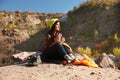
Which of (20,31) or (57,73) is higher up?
(20,31)

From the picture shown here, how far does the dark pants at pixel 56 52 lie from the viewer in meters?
11.2

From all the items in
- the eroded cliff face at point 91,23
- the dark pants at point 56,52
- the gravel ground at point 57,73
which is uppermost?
the eroded cliff face at point 91,23

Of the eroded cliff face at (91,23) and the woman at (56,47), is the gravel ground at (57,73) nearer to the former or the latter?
the woman at (56,47)

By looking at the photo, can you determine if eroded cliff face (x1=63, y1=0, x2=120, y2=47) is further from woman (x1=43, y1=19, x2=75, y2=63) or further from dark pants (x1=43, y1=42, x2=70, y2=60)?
dark pants (x1=43, y1=42, x2=70, y2=60)

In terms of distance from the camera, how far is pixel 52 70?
1057 cm

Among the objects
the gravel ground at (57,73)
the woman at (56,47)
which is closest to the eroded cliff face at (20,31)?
the woman at (56,47)

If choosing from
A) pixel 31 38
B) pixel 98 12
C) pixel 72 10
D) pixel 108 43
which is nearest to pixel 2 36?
pixel 31 38

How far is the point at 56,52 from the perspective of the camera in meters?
11.4

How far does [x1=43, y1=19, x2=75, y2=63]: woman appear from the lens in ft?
36.8

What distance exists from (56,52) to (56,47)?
168 mm

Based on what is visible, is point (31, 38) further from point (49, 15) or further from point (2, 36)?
point (49, 15)

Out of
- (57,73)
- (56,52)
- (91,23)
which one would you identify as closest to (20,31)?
(91,23)

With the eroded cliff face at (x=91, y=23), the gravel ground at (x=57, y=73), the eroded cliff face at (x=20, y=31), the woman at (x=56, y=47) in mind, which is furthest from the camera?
the eroded cliff face at (x=20, y=31)

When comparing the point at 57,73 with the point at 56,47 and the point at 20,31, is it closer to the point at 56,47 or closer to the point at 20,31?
the point at 56,47
